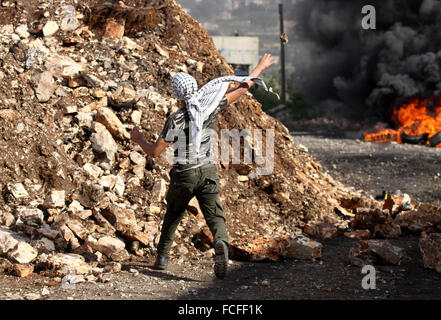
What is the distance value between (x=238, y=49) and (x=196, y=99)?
33.2 meters

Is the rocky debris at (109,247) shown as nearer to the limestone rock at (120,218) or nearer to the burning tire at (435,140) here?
the limestone rock at (120,218)

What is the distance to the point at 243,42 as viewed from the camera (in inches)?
1476

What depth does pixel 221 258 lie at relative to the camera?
15.7 feet

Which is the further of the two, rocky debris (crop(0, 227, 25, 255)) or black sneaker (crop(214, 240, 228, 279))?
rocky debris (crop(0, 227, 25, 255))

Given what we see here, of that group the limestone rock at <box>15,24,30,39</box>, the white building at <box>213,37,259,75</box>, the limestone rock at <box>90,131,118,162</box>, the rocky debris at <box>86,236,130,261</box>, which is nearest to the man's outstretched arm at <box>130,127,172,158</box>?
the rocky debris at <box>86,236,130,261</box>

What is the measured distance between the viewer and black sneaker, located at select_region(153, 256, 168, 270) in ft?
17.0

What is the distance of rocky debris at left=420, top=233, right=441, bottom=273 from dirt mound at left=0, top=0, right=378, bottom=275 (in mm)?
1391

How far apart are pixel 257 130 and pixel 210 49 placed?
164cm

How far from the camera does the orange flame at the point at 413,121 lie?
1889 centimetres

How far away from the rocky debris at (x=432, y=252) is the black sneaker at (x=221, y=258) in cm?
199

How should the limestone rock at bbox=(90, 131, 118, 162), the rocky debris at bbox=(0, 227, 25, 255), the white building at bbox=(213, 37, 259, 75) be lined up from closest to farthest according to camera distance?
the rocky debris at bbox=(0, 227, 25, 255), the limestone rock at bbox=(90, 131, 118, 162), the white building at bbox=(213, 37, 259, 75)

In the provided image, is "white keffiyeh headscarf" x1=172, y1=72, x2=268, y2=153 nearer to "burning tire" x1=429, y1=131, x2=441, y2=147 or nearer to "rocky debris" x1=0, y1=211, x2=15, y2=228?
"rocky debris" x1=0, y1=211, x2=15, y2=228

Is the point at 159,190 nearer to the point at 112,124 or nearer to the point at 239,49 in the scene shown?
the point at 112,124

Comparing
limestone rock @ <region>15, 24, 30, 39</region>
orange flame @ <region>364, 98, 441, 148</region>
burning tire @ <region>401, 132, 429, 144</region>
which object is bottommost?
burning tire @ <region>401, 132, 429, 144</region>
